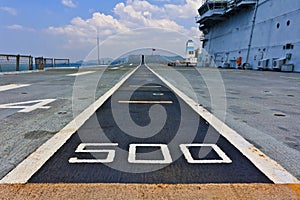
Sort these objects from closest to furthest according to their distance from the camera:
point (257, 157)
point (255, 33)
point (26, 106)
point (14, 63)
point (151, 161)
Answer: point (151, 161)
point (257, 157)
point (26, 106)
point (14, 63)
point (255, 33)

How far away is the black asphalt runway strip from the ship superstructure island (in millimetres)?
28630

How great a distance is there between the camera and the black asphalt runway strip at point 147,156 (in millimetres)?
2473

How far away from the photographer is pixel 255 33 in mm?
36438

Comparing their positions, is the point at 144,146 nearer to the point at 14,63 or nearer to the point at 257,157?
the point at 257,157

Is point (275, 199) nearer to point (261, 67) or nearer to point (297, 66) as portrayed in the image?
point (297, 66)

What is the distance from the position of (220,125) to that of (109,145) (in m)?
2.26

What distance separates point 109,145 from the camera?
133 inches

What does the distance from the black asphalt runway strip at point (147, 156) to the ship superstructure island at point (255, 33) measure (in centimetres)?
2863

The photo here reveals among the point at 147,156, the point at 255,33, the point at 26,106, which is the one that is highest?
the point at 255,33

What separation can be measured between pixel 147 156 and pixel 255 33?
38.9 metres

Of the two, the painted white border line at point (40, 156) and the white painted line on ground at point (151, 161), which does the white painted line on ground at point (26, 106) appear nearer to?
the painted white border line at point (40, 156)

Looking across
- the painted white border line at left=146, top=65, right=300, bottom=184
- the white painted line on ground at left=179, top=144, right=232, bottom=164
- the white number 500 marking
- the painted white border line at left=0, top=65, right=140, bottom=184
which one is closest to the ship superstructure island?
the painted white border line at left=146, top=65, right=300, bottom=184

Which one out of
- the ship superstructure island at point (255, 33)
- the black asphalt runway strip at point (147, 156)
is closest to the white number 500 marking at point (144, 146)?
the black asphalt runway strip at point (147, 156)

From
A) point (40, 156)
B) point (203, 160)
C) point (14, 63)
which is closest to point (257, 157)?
point (203, 160)
